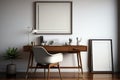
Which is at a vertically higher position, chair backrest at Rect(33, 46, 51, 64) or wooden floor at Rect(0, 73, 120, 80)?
chair backrest at Rect(33, 46, 51, 64)

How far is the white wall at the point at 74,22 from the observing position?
6.01m

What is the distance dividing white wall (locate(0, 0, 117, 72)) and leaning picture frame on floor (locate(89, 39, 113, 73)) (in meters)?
0.17

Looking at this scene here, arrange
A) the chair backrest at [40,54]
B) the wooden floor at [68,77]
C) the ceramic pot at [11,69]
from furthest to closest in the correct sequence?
the ceramic pot at [11,69], the wooden floor at [68,77], the chair backrest at [40,54]

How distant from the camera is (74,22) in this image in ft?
19.8

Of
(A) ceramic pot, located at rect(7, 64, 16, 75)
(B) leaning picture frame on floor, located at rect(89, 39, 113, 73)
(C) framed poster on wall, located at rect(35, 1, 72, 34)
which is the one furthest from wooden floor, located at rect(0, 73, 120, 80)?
(C) framed poster on wall, located at rect(35, 1, 72, 34)

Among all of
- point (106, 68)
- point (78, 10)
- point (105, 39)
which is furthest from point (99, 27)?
point (106, 68)

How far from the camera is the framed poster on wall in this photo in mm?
5957

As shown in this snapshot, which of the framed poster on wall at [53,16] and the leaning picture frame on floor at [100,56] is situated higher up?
the framed poster on wall at [53,16]

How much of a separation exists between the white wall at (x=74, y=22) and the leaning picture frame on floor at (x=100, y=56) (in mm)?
170

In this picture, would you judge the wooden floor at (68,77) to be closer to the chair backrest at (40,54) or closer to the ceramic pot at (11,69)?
the ceramic pot at (11,69)

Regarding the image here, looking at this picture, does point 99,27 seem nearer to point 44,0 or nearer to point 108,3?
point 108,3

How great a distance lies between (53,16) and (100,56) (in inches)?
64.5

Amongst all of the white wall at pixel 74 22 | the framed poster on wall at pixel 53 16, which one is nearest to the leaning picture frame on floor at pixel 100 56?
the white wall at pixel 74 22

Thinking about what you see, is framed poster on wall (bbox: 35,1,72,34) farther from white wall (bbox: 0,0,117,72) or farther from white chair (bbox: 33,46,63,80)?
white chair (bbox: 33,46,63,80)
